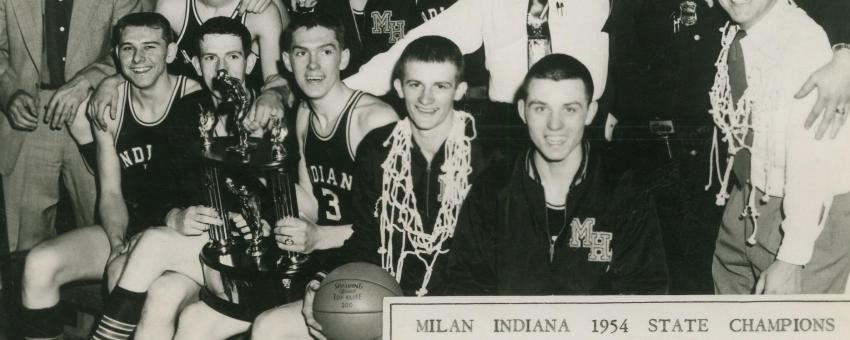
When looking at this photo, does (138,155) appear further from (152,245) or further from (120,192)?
(152,245)

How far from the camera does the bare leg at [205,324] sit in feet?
7.49

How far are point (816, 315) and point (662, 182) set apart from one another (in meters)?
0.61

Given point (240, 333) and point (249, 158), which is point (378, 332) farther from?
point (249, 158)

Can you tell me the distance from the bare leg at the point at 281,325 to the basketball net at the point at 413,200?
0.30 m

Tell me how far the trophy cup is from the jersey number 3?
10 cm

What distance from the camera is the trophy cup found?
225cm

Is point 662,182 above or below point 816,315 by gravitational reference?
above

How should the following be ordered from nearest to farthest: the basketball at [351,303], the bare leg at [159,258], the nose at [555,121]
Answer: the basketball at [351,303] < the nose at [555,121] < the bare leg at [159,258]

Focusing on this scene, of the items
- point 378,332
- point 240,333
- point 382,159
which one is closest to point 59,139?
point 240,333

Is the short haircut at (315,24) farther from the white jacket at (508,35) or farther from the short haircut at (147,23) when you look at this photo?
the short haircut at (147,23)

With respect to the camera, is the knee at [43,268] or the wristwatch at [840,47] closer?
the wristwatch at [840,47]

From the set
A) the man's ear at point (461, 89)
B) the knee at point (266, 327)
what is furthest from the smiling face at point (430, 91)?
the knee at point (266, 327)

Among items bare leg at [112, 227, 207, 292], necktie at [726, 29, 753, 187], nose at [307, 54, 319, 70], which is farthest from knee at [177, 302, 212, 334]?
necktie at [726, 29, 753, 187]

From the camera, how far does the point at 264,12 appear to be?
235cm
